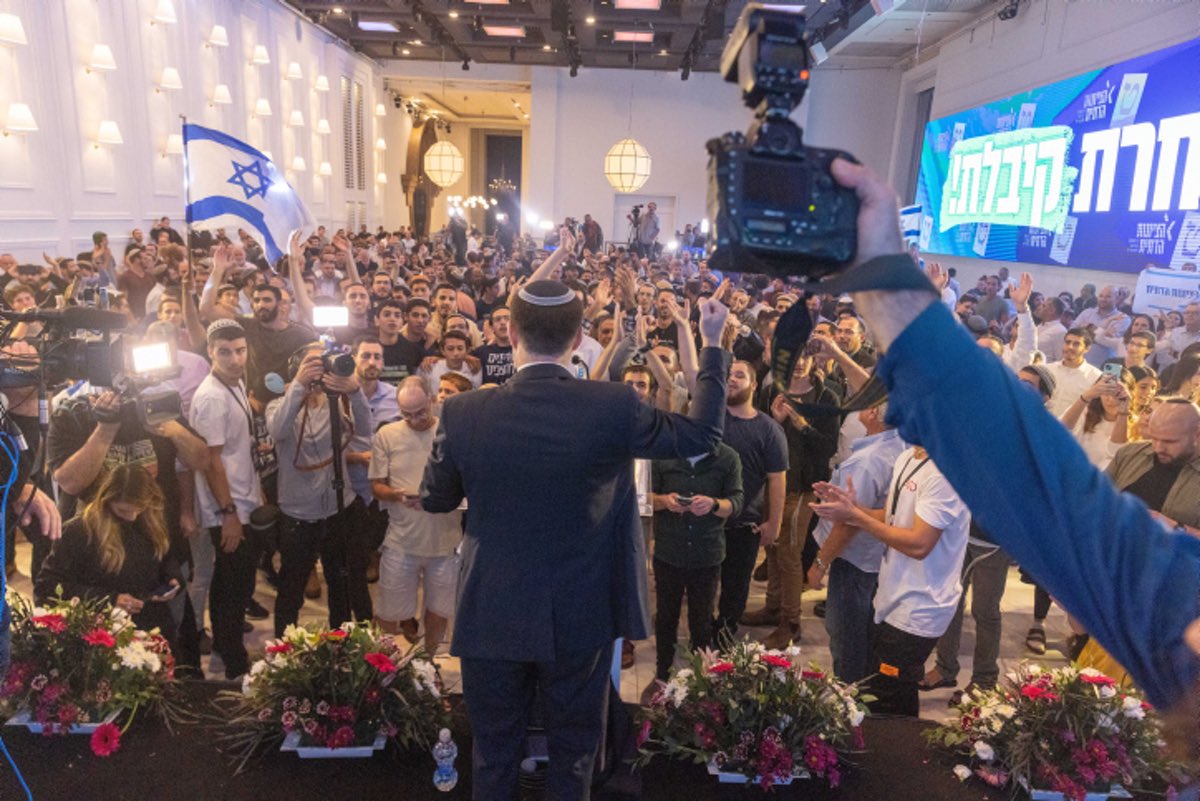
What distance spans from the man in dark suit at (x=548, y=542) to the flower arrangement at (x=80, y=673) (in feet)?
3.59

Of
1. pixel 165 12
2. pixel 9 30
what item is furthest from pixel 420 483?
pixel 165 12

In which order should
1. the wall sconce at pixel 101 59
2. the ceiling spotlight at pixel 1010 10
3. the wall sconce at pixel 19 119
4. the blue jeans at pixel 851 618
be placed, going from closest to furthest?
1. the blue jeans at pixel 851 618
2. the wall sconce at pixel 19 119
3. the wall sconce at pixel 101 59
4. the ceiling spotlight at pixel 1010 10

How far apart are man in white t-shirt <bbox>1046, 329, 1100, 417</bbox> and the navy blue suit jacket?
14.8ft

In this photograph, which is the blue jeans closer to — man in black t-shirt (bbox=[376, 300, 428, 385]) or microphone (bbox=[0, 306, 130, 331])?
microphone (bbox=[0, 306, 130, 331])

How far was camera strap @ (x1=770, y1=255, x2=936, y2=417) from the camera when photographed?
78 cm

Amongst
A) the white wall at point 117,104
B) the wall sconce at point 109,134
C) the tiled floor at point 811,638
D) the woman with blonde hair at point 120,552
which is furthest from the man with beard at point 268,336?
the wall sconce at point 109,134

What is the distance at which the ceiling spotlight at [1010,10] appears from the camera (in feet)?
41.8

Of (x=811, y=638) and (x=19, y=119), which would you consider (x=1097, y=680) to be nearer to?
(x=811, y=638)

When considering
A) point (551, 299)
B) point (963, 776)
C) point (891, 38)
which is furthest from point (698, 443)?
point (891, 38)

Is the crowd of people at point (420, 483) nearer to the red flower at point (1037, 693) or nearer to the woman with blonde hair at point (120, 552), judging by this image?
the woman with blonde hair at point (120, 552)

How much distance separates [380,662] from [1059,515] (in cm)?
208

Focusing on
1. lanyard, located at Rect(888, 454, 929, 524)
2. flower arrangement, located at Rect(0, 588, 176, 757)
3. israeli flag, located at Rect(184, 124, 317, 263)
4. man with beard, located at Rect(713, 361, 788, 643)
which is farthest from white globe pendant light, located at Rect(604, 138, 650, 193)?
flower arrangement, located at Rect(0, 588, 176, 757)

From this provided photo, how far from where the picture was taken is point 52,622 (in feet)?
7.66

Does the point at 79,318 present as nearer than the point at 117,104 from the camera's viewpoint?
Yes
